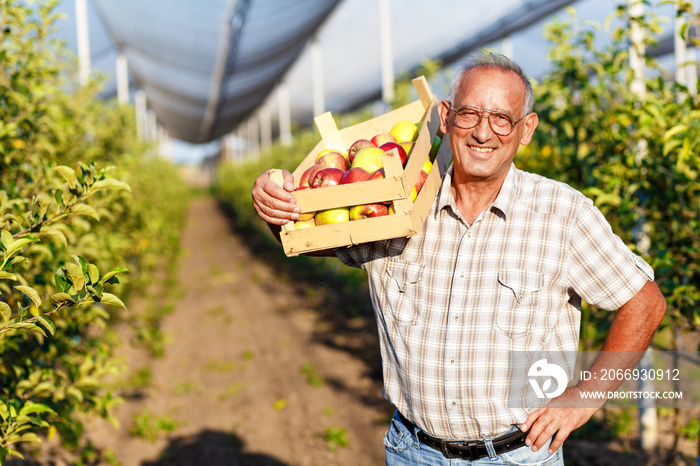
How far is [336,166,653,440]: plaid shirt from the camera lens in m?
1.86

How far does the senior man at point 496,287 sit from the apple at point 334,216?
129 millimetres

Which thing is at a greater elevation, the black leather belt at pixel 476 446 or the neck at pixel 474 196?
the neck at pixel 474 196

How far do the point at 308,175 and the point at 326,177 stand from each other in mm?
77

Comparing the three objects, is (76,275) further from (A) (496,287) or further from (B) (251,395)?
(B) (251,395)

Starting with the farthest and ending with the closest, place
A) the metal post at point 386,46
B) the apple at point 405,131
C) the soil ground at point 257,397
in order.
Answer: the metal post at point 386,46 < the soil ground at point 257,397 < the apple at point 405,131

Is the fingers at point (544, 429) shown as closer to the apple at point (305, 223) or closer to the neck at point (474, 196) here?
the neck at point (474, 196)

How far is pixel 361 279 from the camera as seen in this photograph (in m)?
8.37

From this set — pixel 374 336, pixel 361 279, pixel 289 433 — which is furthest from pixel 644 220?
pixel 361 279

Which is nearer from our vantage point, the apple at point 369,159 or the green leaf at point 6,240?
the green leaf at point 6,240

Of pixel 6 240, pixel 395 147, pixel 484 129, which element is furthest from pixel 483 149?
pixel 6 240

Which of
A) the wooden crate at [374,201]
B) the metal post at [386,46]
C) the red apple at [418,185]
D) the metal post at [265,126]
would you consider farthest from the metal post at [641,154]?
the metal post at [265,126]

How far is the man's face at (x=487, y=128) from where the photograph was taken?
186cm

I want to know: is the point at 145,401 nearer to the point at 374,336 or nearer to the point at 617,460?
the point at 374,336

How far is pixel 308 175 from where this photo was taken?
6.69 feet
